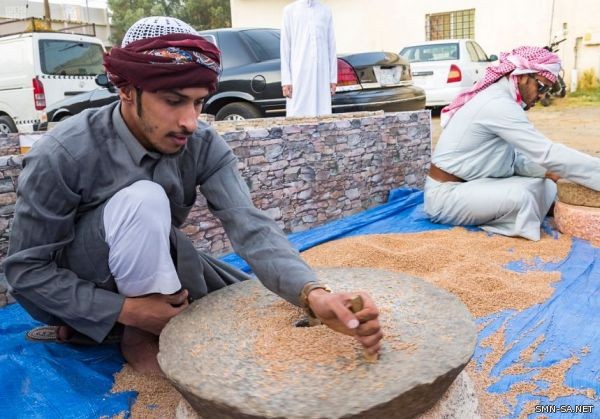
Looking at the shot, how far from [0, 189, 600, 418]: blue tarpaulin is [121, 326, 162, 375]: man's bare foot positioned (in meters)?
0.09

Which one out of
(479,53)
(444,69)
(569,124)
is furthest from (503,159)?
(479,53)

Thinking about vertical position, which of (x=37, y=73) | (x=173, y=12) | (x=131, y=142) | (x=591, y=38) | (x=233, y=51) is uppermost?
(x=173, y=12)

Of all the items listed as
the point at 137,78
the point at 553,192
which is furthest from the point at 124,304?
the point at 553,192

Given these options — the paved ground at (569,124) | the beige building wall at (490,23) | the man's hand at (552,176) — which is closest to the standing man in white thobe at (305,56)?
the man's hand at (552,176)

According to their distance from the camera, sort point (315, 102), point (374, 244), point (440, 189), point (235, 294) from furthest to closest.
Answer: point (315, 102) → point (440, 189) → point (374, 244) → point (235, 294)

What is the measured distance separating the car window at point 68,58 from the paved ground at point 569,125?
5.42 meters

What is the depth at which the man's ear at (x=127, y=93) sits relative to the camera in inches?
68.4

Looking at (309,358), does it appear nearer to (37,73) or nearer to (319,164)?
(319,164)

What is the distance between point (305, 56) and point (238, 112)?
90cm

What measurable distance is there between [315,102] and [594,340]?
3.85m

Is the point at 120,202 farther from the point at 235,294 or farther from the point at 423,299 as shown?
the point at 423,299

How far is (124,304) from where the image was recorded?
1804 millimetres

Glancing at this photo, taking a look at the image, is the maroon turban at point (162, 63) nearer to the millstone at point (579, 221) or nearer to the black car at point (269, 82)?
the millstone at point (579, 221)

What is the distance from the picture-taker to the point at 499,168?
382cm
